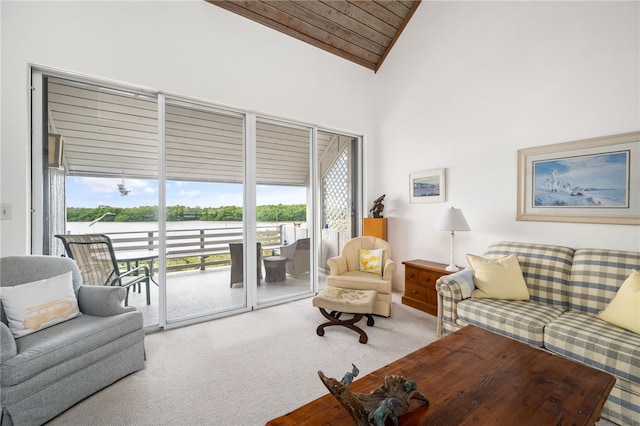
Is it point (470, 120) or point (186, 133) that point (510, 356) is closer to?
point (470, 120)

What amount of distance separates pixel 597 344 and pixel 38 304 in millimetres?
3557

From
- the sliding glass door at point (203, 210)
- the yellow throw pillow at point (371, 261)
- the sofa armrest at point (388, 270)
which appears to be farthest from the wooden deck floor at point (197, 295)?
the sofa armrest at point (388, 270)

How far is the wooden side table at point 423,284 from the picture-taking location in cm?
313

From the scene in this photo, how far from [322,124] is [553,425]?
11.8ft

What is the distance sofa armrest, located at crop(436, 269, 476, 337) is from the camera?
2434 millimetres

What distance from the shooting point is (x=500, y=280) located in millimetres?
2393

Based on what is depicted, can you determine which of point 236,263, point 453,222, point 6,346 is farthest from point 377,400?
point 236,263

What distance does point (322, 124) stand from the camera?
151 inches

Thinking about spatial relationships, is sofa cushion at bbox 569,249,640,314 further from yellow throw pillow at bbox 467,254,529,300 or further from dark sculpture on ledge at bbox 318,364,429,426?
dark sculpture on ledge at bbox 318,364,429,426

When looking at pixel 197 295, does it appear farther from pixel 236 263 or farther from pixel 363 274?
pixel 363 274

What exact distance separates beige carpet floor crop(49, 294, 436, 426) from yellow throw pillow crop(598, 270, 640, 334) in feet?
4.33

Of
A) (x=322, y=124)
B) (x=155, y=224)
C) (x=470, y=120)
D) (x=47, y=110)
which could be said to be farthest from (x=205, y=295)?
(x=470, y=120)

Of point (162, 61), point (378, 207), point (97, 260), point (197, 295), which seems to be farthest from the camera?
point (378, 207)

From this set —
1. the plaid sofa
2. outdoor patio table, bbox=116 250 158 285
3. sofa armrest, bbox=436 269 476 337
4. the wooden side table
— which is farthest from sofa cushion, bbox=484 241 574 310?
outdoor patio table, bbox=116 250 158 285
